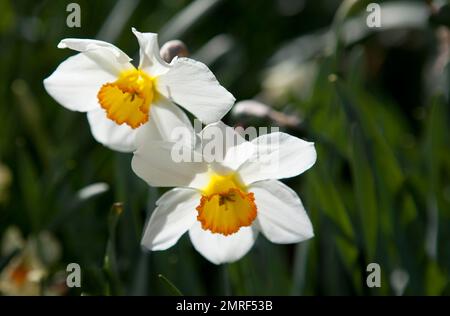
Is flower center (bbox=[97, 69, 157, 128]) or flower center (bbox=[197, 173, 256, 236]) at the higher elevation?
flower center (bbox=[97, 69, 157, 128])

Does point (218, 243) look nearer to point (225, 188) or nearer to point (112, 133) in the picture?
point (225, 188)

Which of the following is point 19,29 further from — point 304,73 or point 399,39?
point 399,39

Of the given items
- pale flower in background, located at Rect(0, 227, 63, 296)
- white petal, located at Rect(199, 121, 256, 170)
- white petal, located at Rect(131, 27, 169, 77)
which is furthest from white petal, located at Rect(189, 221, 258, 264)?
pale flower in background, located at Rect(0, 227, 63, 296)

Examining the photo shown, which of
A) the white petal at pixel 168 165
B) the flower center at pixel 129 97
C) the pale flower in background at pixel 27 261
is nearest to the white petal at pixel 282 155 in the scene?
the white petal at pixel 168 165

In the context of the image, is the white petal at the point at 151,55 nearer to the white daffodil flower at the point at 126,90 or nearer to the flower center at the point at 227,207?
the white daffodil flower at the point at 126,90

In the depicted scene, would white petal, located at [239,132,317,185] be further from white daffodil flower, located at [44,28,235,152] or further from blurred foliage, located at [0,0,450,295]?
blurred foliage, located at [0,0,450,295]

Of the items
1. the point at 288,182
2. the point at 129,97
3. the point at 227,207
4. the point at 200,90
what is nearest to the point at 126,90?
the point at 129,97
